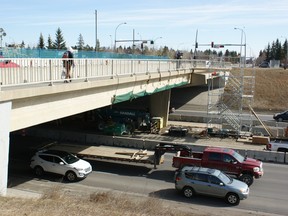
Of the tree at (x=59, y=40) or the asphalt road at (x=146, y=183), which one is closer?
the asphalt road at (x=146, y=183)

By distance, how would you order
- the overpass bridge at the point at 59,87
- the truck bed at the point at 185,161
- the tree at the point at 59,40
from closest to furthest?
the overpass bridge at the point at 59,87, the truck bed at the point at 185,161, the tree at the point at 59,40

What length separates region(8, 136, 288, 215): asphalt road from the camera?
51.6ft

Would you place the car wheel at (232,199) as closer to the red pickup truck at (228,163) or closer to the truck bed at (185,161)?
the red pickup truck at (228,163)

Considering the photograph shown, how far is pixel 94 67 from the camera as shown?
19.0 m

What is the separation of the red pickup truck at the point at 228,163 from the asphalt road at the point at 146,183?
69 centimetres

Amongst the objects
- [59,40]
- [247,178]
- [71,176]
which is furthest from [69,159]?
[59,40]

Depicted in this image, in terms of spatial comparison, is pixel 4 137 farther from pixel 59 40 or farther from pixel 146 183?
pixel 59 40

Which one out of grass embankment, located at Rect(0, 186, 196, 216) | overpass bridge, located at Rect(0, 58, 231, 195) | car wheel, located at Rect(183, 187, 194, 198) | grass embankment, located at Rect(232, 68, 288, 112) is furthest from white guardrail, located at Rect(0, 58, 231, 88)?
grass embankment, located at Rect(232, 68, 288, 112)

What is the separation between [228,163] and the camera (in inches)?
725

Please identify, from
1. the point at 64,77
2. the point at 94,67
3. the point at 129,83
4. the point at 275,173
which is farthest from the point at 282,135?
the point at 64,77

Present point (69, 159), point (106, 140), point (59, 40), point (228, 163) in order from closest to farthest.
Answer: point (228, 163), point (69, 159), point (106, 140), point (59, 40)

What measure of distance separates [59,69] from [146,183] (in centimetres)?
717

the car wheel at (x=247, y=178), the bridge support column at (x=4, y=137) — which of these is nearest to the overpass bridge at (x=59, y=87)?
the bridge support column at (x=4, y=137)

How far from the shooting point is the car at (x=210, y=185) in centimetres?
1537
